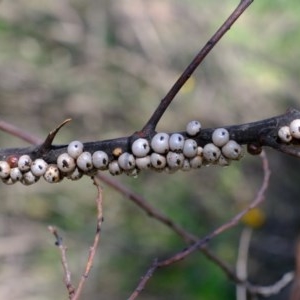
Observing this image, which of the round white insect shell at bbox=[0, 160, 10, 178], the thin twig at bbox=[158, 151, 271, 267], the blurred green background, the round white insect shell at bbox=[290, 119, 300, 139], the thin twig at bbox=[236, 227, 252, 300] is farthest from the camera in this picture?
the blurred green background

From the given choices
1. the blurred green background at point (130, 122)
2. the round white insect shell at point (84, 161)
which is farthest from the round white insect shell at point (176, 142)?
the blurred green background at point (130, 122)

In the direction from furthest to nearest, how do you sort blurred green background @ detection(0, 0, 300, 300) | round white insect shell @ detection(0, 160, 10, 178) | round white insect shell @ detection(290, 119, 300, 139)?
blurred green background @ detection(0, 0, 300, 300), round white insect shell @ detection(0, 160, 10, 178), round white insect shell @ detection(290, 119, 300, 139)

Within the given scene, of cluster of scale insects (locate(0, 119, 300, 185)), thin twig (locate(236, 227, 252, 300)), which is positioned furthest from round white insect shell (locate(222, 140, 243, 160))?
thin twig (locate(236, 227, 252, 300))

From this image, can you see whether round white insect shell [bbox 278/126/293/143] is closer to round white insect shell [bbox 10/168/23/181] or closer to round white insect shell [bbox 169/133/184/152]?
round white insect shell [bbox 169/133/184/152]

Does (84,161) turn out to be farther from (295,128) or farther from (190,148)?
(295,128)

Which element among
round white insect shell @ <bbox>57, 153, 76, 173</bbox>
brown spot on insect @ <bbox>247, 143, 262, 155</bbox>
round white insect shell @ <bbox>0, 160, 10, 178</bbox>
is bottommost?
brown spot on insect @ <bbox>247, 143, 262, 155</bbox>

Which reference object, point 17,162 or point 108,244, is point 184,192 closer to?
point 108,244
